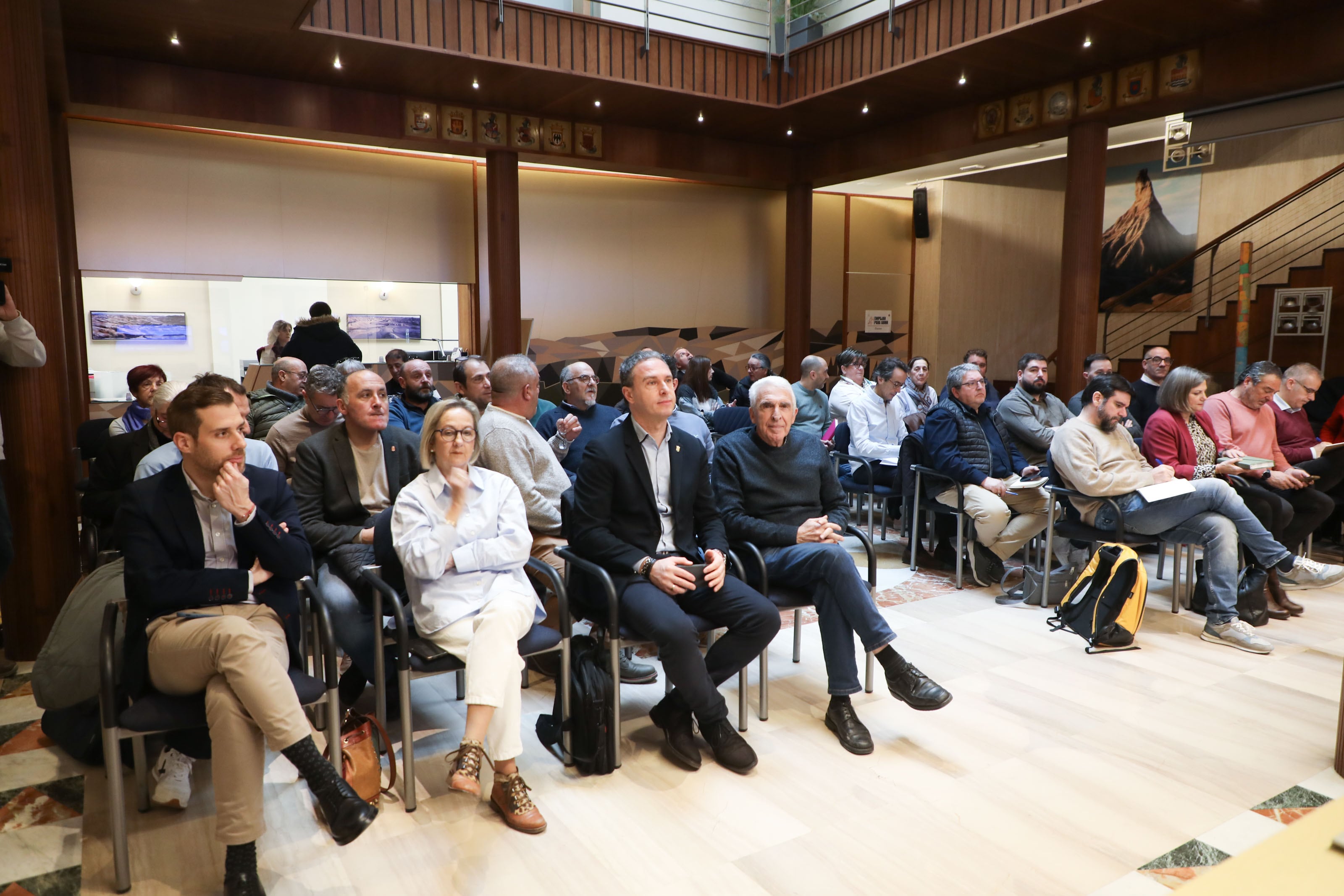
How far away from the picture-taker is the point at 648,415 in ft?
10.4

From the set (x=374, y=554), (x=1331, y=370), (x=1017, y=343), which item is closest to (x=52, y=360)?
(x=374, y=554)

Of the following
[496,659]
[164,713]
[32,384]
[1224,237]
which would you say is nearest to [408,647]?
[496,659]

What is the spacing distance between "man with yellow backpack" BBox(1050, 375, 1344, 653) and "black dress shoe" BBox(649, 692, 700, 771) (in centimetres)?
267

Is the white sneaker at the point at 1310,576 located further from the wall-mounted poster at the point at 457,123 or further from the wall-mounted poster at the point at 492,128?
the wall-mounted poster at the point at 457,123

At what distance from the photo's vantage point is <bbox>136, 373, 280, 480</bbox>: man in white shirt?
8.84 feet

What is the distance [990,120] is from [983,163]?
2911 millimetres

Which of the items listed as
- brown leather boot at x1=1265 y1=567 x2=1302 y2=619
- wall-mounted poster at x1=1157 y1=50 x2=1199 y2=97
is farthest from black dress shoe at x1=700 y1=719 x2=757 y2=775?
wall-mounted poster at x1=1157 y1=50 x2=1199 y2=97

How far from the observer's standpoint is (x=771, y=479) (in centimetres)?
355

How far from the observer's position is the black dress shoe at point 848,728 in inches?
121

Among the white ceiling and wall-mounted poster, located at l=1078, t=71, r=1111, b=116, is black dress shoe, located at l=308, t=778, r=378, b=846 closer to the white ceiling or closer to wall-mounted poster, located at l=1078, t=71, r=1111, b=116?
wall-mounted poster, located at l=1078, t=71, r=1111, b=116

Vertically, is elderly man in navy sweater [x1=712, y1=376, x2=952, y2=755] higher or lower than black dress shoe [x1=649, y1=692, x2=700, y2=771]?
higher

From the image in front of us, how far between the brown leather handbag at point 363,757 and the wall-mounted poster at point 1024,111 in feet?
25.5

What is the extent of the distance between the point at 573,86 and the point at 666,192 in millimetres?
2862

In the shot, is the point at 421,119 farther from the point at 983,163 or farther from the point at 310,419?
the point at 983,163
